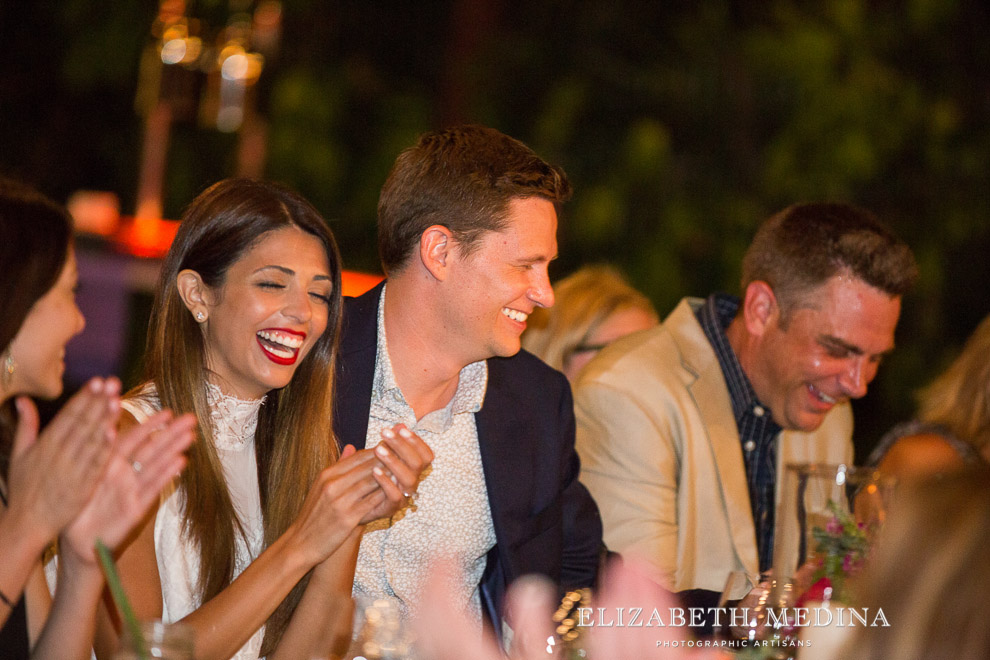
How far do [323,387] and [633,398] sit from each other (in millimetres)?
1055

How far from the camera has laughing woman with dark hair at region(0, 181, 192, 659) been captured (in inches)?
59.8

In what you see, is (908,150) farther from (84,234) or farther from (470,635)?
(470,635)

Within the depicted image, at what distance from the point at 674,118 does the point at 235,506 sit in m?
7.26

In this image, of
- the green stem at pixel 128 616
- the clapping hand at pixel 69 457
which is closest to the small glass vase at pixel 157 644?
the green stem at pixel 128 616

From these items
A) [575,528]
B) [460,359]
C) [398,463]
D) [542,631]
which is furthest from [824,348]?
[542,631]

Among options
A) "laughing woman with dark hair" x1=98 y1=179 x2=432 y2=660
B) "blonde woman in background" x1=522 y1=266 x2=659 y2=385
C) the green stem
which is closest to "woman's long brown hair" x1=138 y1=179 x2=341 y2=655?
"laughing woman with dark hair" x1=98 y1=179 x2=432 y2=660

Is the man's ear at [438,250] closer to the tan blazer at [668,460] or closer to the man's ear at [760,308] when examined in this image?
the tan blazer at [668,460]

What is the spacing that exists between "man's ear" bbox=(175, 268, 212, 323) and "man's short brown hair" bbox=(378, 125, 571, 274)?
53 cm

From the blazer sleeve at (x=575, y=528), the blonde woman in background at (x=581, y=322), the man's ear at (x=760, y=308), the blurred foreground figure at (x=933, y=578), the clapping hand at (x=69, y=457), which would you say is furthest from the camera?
the blonde woman in background at (x=581, y=322)

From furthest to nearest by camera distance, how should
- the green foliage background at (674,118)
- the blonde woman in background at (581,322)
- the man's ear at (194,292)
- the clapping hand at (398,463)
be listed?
1. the green foliage background at (674,118)
2. the blonde woman in background at (581,322)
3. the man's ear at (194,292)
4. the clapping hand at (398,463)

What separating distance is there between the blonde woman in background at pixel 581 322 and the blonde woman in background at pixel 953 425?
1002 millimetres

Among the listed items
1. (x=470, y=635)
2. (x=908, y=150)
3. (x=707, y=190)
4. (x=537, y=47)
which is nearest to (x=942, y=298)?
(x=908, y=150)

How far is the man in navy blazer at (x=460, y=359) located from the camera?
258 cm

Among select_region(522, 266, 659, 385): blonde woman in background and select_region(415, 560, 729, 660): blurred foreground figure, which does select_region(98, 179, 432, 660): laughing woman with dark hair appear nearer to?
select_region(415, 560, 729, 660): blurred foreground figure
